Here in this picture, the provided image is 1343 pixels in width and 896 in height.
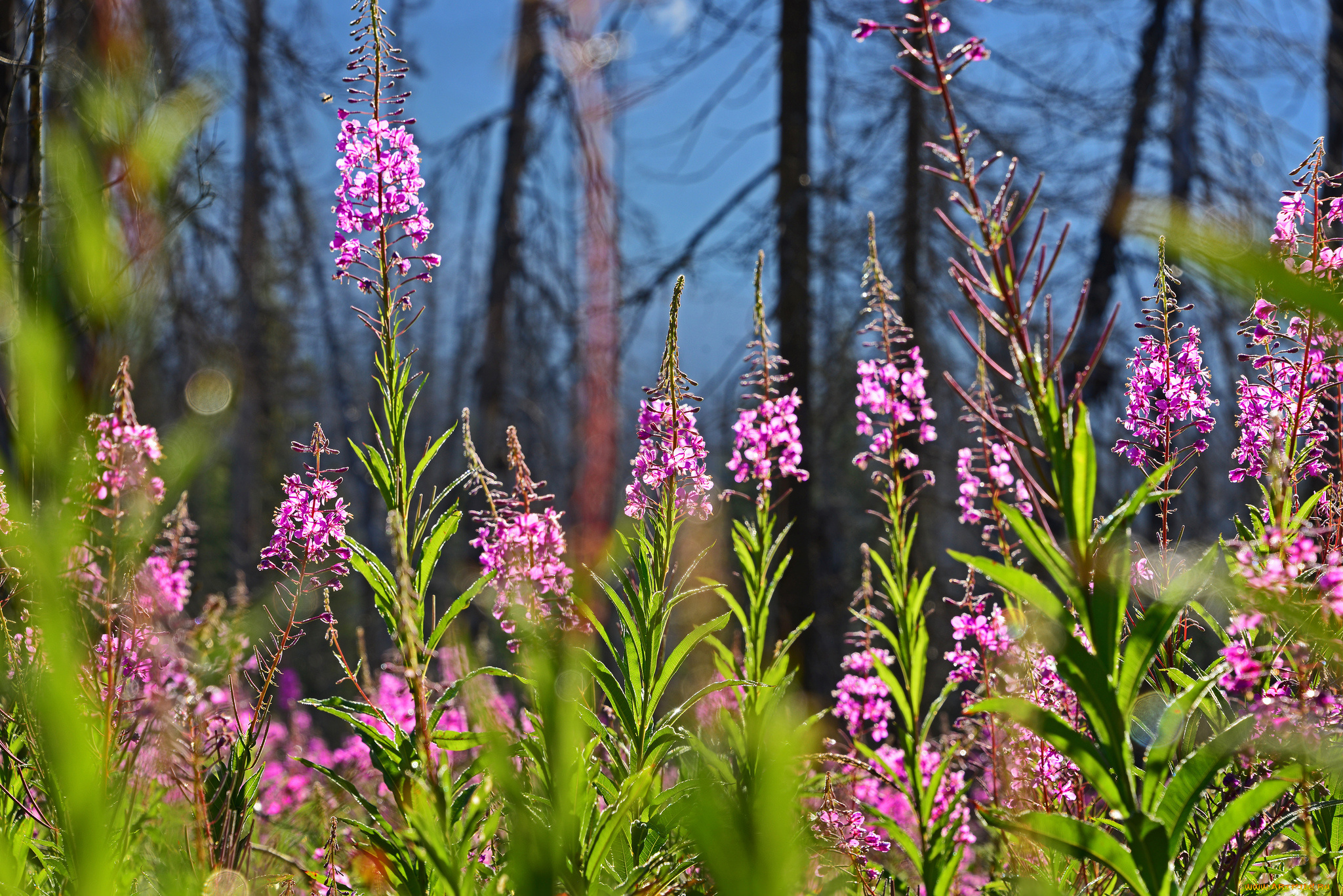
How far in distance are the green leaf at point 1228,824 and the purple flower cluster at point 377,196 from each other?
1950 millimetres

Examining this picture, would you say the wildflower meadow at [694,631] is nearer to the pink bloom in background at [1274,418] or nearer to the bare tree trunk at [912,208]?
the pink bloom in background at [1274,418]

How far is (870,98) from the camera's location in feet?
30.3

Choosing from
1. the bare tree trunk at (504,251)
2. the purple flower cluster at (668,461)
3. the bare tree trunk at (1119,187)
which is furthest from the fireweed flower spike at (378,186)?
the bare tree trunk at (1119,187)

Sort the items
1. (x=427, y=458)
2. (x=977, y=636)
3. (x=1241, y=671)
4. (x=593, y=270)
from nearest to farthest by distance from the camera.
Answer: (x=593, y=270), (x=1241, y=671), (x=427, y=458), (x=977, y=636)

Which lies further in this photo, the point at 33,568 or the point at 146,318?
the point at 146,318

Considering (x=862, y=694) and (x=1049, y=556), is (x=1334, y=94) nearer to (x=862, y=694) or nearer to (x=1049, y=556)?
(x=862, y=694)

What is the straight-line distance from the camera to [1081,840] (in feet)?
4.79

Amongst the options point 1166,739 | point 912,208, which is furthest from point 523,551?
point 912,208

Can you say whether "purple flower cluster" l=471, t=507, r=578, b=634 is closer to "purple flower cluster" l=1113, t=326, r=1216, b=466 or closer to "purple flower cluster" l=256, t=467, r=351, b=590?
"purple flower cluster" l=256, t=467, r=351, b=590

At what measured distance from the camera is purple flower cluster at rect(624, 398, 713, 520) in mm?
2357

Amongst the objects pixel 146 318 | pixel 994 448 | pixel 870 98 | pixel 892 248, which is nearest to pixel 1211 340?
pixel 892 248

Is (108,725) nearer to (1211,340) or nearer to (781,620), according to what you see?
(781,620)

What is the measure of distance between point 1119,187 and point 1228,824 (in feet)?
28.3

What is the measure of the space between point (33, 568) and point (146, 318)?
5.35 feet
